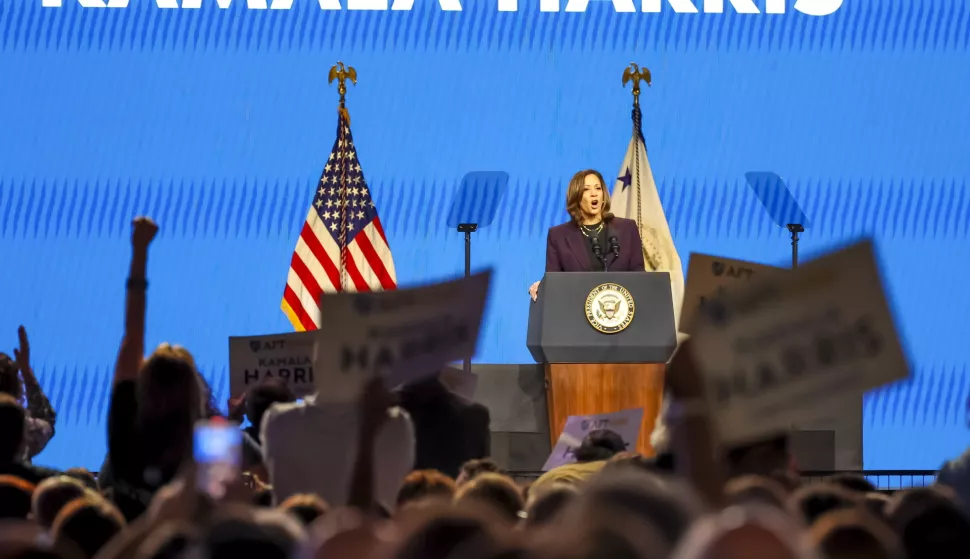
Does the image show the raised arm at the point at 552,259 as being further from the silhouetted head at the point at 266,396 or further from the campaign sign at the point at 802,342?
the campaign sign at the point at 802,342

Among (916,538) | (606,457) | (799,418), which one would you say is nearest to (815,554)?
(916,538)

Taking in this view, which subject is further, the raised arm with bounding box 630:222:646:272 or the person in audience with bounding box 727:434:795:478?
the raised arm with bounding box 630:222:646:272

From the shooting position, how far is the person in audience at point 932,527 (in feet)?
7.60

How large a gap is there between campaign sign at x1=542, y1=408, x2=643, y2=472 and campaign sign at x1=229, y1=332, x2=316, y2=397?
1280 millimetres

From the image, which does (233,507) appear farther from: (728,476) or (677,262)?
(677,262)

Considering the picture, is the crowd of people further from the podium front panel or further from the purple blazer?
the purple blazer

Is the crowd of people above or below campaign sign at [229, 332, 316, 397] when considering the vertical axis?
below

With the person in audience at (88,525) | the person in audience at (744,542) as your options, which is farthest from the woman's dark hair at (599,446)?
the person in audience at (744,542)

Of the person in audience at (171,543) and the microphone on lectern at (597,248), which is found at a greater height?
the microphone on lectern at (597,248)

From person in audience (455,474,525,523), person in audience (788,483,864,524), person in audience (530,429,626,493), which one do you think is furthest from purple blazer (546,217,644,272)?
person in audience (788,483,864,524)

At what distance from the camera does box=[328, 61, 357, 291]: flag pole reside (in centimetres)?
1045

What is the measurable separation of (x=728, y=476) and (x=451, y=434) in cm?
89

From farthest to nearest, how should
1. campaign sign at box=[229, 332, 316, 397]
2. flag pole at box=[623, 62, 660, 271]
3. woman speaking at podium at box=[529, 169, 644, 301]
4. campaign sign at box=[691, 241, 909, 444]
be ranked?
flag pole at box=[623, 62, 660, 271] → woman speaking at podium at box=[529, 169, 644, 301] → campaign sign at box=[229, 332, 316, 397] → campaign sign at box=[691, 241, 909, 444]

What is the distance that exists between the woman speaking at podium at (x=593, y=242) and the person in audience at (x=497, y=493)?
13.1 feet
